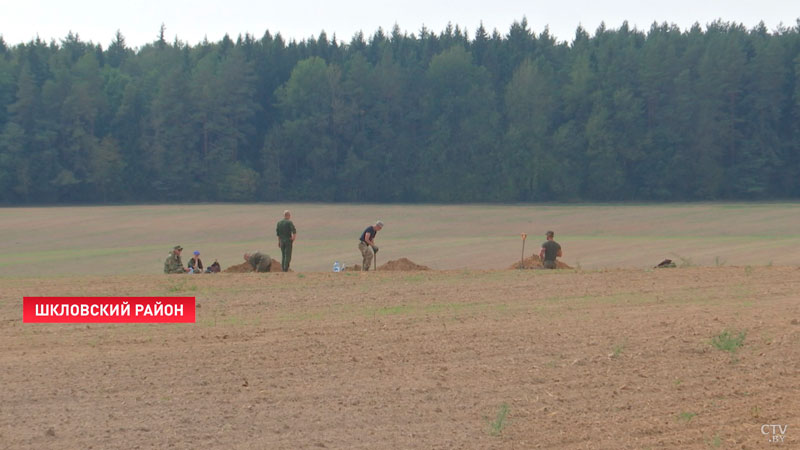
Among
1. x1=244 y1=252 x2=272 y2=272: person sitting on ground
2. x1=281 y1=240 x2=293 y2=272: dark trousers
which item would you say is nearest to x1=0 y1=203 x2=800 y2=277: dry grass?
x1=281 y1=240 x2=293 y2=272: dark trousers

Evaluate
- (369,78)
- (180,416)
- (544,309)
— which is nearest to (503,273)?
(544,309)

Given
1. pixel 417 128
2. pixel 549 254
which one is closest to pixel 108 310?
pixel 549 254

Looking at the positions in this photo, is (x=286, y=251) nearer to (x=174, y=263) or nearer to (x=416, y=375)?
(x=174, y=263)

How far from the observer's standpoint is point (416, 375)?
434 inches

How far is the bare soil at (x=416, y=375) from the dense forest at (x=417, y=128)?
70706 millimetres

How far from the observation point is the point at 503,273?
70.8 ft

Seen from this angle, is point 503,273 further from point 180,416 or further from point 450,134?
point 450,134

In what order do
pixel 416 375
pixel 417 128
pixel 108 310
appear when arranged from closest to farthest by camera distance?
pixel 416 375 < pixel 108 310 < pixel 417 128

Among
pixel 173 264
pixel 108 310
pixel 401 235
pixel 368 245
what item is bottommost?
pixel 401 235

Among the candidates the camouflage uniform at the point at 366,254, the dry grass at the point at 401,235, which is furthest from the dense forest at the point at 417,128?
the camouflage uniform at the point at 366,254

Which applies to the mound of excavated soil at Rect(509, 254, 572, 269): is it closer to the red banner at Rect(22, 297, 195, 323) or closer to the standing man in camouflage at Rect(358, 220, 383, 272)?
the standing man in camouflage at Rect(358, 220, 383, 272)

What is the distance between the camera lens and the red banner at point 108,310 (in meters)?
15.3

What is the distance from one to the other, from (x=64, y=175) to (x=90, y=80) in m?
12.3

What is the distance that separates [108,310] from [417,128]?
80.3 m
